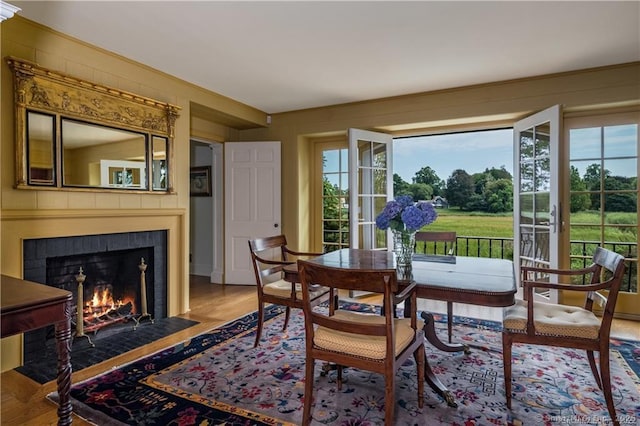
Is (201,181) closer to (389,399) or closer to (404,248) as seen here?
(404,248)

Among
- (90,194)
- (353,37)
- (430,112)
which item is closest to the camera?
(353,37)

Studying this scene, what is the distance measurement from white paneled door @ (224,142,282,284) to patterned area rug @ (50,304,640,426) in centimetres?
219

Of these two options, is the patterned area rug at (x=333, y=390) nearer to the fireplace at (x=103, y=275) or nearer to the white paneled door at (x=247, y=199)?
the fireplace at (x=103, y=275)

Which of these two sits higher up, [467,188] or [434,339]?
[467,188]

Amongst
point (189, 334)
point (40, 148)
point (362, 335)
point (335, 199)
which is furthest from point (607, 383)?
point (40, 148)

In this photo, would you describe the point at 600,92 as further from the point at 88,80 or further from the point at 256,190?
the point at 88,80

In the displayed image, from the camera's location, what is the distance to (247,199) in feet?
16.1

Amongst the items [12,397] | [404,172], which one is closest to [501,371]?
[12,397]

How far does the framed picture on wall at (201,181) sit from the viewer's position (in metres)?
5.63

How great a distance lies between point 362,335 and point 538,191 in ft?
9.50

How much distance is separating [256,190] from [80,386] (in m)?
3.14

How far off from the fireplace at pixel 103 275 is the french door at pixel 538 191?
3915 millimetres

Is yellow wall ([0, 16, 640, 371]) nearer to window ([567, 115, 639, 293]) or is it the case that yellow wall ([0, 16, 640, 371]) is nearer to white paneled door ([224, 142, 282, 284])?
white paneled door ([224, 142, 282, 284])

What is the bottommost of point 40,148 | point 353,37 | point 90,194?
point 90,194
